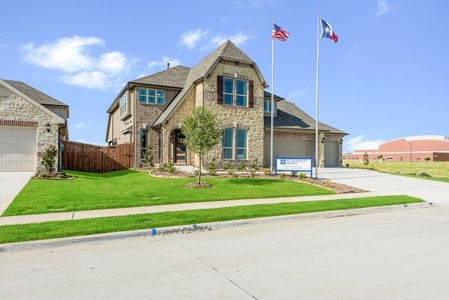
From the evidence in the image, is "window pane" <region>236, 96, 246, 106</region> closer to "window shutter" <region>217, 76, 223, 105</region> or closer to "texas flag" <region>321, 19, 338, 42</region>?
"window shutter" <region>217, 76, 223, 105</region>

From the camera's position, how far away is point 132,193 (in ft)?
42.8

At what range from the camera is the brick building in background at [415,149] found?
103m

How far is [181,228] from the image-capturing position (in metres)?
8.15

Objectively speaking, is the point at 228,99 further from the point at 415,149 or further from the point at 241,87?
the point at 415,149

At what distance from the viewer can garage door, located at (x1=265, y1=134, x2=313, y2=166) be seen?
89.5 feet

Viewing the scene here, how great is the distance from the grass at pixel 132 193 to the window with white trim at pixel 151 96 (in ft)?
33.2

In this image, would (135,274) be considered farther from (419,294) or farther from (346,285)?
(419,294)

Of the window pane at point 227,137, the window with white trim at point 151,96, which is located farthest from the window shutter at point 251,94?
the window with white trim at point 151,96

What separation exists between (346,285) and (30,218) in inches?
322

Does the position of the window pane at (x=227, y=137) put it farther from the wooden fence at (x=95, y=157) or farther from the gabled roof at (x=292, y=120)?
the wooden fence at (x=95, y=157)

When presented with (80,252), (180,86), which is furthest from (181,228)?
(180,86)

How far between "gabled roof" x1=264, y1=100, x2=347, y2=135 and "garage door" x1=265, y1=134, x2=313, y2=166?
3.12ft

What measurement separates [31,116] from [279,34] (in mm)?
16318

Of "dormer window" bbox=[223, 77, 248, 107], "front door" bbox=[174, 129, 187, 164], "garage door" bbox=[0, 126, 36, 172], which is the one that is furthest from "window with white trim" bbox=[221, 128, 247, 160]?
"garage door" bbox=[0, 126, 36, 172]
